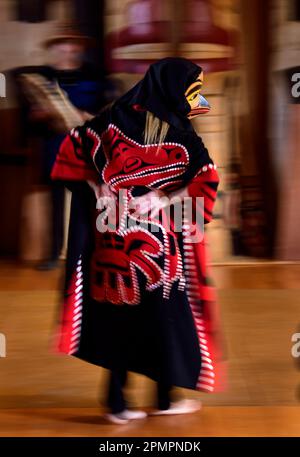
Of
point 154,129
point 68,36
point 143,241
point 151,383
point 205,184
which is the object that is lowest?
point 151,383

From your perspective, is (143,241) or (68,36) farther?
(68,36)

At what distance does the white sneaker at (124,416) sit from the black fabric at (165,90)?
81 cm

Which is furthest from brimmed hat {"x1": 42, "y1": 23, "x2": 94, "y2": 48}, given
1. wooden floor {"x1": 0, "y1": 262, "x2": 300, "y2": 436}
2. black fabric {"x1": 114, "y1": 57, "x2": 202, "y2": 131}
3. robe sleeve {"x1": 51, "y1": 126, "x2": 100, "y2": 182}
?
black fabric {"x1": 114, "y1": 57, "x2": 202, "y2": 131}

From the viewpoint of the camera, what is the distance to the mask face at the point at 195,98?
2020mm

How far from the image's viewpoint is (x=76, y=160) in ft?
6.94

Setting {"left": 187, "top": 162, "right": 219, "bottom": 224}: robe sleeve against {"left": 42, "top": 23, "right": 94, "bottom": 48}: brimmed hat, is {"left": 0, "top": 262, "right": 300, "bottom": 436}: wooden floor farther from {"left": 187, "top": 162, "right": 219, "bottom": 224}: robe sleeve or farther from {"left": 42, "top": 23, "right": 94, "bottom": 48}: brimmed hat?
{"left": 42, "top": 23, "right": 94, "bottom": 48}: brimmed hat

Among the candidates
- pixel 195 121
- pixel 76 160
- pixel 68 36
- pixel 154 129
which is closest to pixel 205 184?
pixel 154 129

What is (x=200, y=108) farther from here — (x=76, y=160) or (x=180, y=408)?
A: (x=180, y=408)

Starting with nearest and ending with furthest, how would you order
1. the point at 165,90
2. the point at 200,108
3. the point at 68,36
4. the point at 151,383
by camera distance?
the point at 165,90 → the point at 200,108 → the point at 151,383 → the point at 68,36

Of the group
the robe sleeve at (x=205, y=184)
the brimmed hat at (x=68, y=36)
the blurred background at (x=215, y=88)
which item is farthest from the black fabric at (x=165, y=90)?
the brimmed hat at (x=68, y=36)

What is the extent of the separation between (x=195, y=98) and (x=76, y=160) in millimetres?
365

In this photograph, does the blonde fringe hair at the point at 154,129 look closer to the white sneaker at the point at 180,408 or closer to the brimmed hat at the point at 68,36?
the white sneaker at the point at 180,408

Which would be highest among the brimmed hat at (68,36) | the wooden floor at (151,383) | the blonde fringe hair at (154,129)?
the brimmed hat at (68,36)
